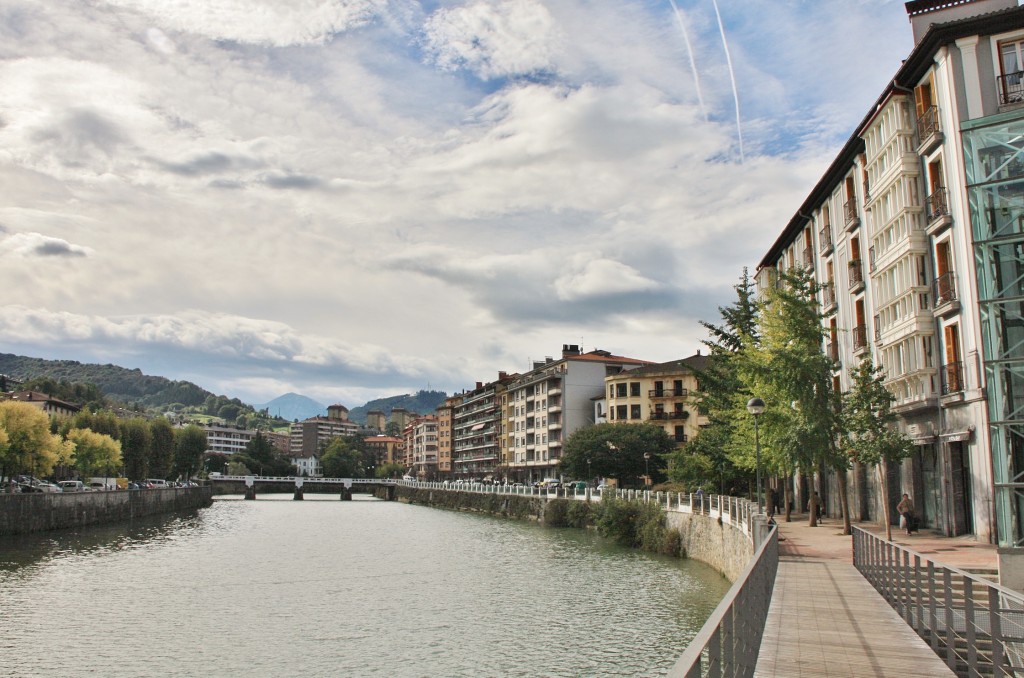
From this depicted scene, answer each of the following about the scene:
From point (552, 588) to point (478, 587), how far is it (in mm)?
2960

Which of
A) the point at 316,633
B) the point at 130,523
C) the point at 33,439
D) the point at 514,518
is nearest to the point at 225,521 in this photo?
the point at 130,523

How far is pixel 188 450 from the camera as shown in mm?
138375

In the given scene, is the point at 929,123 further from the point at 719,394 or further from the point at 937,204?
the point at 719,394

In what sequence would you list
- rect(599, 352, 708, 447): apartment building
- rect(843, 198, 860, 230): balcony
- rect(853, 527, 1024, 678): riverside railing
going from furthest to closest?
rect(599, 352, 708, 447): apartment building → rect(843, 198, 860, 230): balcony → rect(853, 527, 1024, 678): riverside railing

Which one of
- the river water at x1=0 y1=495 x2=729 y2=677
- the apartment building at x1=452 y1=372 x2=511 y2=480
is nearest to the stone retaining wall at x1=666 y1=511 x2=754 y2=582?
the river water at x1=0 y1=495 x2=729 y2=677

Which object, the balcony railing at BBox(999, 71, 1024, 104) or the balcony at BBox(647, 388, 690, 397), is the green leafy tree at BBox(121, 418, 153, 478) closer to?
the balcony at BBox(647, 388, 690, 397)

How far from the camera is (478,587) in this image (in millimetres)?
31953

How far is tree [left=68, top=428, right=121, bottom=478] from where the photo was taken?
85000mm

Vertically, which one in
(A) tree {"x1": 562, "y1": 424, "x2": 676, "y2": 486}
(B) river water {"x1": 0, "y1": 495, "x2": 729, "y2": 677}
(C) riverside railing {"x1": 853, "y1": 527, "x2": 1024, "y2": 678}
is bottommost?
(B) river water {"x1": 0, "y1": 495, "x2": 729, "y2": 677}

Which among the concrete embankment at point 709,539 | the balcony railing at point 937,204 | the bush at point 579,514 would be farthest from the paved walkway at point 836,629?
the bush at point 579,514

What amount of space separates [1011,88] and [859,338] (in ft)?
47.0

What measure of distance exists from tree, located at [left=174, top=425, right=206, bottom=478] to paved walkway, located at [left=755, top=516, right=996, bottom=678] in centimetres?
13126

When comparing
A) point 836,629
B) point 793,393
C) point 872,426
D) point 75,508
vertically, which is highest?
point 793,393

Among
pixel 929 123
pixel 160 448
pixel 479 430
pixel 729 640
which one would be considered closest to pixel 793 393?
pixel 929 123
